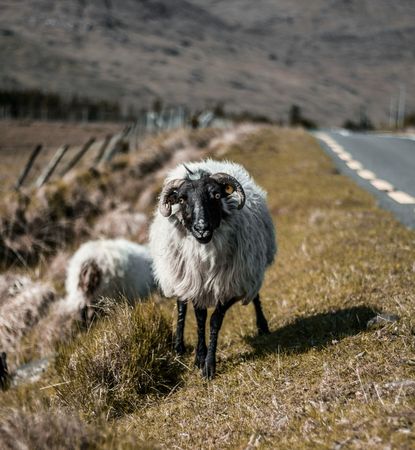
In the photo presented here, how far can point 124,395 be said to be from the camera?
17.0ft

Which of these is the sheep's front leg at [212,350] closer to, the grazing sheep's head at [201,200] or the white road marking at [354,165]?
the grazing sheep's head at [201,200]

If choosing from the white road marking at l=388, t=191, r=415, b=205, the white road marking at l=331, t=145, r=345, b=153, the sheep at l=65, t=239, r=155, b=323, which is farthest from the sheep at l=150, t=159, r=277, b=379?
the white road marking at l=331, t=145, r=345, b=153

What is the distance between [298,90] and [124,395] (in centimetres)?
17271

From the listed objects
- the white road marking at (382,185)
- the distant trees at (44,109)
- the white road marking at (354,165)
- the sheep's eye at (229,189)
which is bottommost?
the distant trees at (44,109)

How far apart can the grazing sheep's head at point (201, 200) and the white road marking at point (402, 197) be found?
5982mm

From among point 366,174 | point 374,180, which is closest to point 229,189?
point 374,180

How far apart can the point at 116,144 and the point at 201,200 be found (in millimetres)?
14786

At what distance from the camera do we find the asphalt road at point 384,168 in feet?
35.1

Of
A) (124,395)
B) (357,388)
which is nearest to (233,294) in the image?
(124,395)

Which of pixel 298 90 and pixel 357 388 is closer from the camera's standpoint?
pixel 357 388

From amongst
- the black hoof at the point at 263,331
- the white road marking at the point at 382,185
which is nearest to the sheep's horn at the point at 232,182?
the black hoof at the point at 263,331

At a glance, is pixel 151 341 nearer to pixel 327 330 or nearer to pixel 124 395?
pixel 124 395

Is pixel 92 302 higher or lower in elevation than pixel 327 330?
lower

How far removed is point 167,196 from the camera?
5441 mm
